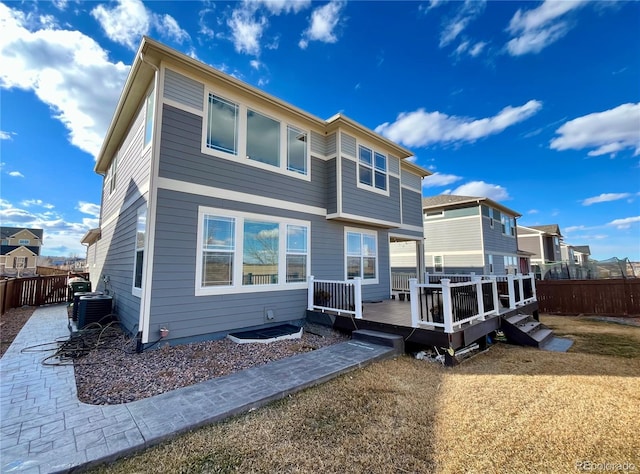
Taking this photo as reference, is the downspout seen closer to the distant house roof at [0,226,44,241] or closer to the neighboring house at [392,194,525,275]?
the neighboring house at [392,194,525,275]

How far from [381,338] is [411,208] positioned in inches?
314

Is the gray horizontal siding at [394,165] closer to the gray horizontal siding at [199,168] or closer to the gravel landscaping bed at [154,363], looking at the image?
the gray horizontal siding at [199,168]

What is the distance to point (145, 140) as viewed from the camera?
6.44m

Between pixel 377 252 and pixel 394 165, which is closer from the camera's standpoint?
pixel 377 252

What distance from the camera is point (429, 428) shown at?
3010 millimetres

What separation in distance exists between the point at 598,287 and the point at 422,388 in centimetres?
1164

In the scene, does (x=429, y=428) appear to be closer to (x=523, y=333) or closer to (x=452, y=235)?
(x=523, y=333)

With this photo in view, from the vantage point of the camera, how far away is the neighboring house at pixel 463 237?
18141 mm

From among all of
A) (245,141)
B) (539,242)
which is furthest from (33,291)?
(539,242)

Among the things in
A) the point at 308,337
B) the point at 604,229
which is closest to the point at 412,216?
the point at 308,337

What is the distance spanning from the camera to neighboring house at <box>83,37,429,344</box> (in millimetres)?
5629

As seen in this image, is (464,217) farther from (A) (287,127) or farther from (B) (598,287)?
(A) (287,127)

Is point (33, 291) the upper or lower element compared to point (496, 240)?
lower

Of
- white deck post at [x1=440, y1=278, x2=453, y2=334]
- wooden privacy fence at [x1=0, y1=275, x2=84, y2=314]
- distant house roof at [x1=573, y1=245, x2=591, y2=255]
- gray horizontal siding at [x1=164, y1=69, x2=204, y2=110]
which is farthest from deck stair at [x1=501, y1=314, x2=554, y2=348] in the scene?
distant house roof at [x1=573, y1=245, x2=591, y2=255]
